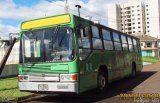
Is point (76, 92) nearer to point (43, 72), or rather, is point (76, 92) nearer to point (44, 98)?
point (43, 72)

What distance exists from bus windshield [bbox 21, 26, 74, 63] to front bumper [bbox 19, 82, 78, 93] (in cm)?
85

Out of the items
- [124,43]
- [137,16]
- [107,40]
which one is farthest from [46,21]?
[137,16]

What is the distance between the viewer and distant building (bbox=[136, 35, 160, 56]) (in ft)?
332

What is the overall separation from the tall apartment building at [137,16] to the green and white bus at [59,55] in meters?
95.7

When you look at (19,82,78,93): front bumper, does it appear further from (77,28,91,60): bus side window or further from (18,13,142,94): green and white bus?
(77,28,91,60): bus side window

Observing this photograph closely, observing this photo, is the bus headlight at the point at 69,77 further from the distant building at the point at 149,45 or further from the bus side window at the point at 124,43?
the distant building at the point at 149,45

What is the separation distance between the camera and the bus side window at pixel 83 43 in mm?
11469

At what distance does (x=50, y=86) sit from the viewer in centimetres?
1112

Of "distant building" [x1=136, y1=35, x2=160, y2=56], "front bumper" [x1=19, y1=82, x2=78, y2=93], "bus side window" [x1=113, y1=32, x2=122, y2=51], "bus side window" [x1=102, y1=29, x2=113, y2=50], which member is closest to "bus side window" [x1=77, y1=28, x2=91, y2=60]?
"front bumper" [x1=19, y1=82, x2=78, y2=93]

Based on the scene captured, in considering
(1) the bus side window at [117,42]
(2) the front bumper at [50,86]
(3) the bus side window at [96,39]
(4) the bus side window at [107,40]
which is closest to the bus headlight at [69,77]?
(2) the front bumper at [50,86]

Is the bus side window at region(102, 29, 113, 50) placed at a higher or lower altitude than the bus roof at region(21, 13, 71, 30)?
lower

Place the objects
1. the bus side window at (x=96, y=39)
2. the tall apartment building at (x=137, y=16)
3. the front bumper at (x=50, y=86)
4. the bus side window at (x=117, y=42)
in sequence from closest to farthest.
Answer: the front bumper at (x=50, y=86)
the bus side window at (x=96, y=39)
the bus side window at (x=117, y=42)
the tall apartment building at (x=137, y=16)

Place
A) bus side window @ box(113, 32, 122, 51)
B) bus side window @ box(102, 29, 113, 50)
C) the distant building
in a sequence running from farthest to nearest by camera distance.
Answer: the distant building < bus side window @ box(113, 32, 122, 51) < bus side window @ box(102, 29, 113, 50)

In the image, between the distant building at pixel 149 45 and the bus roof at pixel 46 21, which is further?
the distant building at pixel 149 45
